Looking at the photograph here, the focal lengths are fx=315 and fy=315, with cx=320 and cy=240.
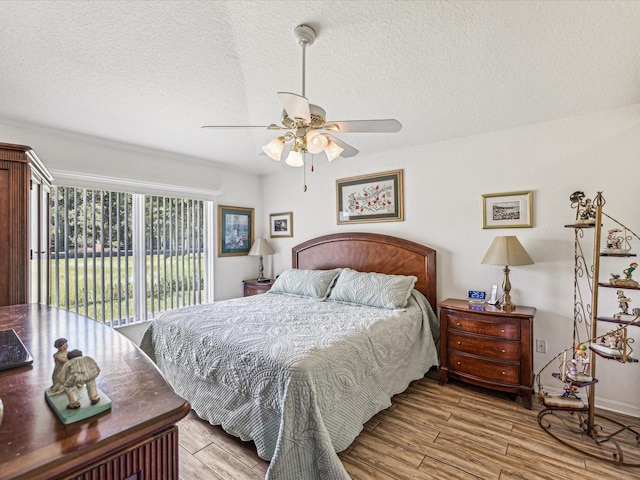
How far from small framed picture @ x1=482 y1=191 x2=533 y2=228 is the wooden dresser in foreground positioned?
10.2ft

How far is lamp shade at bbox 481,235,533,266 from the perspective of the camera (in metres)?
2.65

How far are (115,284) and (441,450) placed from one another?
3554 millimetres

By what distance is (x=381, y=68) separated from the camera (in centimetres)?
200

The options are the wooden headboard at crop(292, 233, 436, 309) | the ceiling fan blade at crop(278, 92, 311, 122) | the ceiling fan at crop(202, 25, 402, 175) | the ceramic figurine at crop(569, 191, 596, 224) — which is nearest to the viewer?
the ceiling fan blade at crop(278, 92, 311, 122)

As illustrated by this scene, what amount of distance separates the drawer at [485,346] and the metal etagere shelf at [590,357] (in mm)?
326

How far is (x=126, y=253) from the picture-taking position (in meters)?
3.62

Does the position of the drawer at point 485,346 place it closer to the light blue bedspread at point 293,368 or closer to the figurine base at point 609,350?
the light blue bedspread at point 293,368

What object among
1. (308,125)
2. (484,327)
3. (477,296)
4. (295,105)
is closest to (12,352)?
(295,105)

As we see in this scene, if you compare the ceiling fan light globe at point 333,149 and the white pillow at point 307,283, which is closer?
the ceiling fan light globe at point 333,149

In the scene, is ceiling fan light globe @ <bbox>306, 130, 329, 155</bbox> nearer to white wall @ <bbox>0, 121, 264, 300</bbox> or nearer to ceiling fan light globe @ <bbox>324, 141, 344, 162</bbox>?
ceiling fan light globe @ <bbox>324, 141, 344, 162</bbox>

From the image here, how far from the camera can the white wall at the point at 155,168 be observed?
3002 millimetres

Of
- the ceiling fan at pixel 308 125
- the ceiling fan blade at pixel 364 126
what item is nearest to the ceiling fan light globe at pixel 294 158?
the ceiling fan at pixel 308 125

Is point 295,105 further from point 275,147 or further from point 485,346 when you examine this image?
point 485,346

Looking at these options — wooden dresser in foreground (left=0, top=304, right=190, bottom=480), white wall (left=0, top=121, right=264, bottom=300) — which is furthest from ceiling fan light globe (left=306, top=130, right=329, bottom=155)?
white wall (left=0, top=121, right=264, bottom=300)
